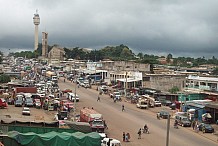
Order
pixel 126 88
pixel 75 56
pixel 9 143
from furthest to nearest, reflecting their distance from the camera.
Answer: pixel 75 56 < pixel 126 88 < pixel 9 143

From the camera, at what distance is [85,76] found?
97.8 m

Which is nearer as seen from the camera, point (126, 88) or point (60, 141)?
point (60, 141)

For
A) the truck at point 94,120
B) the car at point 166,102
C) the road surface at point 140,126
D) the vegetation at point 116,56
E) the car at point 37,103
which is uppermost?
the vegetation at point 116,56

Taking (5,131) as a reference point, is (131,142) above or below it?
below

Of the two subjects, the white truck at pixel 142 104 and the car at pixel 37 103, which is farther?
the white truck at pixel 142 104

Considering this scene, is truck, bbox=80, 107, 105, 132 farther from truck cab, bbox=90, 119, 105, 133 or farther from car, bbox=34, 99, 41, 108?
car, bbox=34, 99, 41, 108

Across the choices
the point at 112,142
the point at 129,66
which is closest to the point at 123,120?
the point at 112,142

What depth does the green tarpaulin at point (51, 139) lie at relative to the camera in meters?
22.6

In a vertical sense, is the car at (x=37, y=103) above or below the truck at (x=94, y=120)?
below

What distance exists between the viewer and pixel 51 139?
22906 mm

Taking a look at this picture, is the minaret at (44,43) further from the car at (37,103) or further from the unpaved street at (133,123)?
the car at (37,103)

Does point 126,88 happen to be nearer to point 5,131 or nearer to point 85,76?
point 85,76

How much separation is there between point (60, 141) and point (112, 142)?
3.85 m

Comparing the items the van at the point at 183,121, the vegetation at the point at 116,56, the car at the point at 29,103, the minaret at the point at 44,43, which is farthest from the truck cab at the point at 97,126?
the minaret at the point at 44,43
